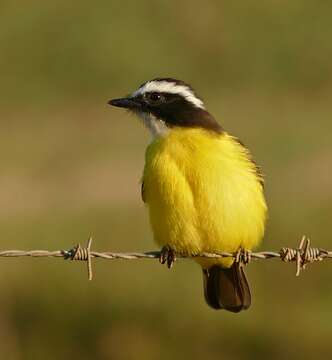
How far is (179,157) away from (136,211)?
5.68 metres

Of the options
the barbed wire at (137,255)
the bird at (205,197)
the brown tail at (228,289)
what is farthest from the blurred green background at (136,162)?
the barbed wire at (137,255)

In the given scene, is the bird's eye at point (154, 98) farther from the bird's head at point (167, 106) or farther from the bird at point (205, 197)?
the bird at point (205, 197)

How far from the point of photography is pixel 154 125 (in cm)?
866

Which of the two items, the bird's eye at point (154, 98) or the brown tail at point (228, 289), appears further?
the bird's eye at point (154, 98)

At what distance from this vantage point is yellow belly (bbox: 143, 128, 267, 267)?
8.00 m

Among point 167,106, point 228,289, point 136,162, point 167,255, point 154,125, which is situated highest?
point 136,162

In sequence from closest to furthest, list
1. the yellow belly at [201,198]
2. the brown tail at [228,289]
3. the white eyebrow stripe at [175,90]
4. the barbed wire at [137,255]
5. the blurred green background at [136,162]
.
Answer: the barbed wire at [137,255]
the yellow belly at [201,198]
the brown tail at [228,289]
the white eyebrow stripe at [175,90]
the blurred green background at [136,162]

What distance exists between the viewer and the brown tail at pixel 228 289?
847 centimetres

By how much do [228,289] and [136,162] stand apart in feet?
30.5

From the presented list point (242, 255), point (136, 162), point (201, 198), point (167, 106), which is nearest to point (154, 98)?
point (167, 106)

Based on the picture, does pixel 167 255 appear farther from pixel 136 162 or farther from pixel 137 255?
pixel 136 162

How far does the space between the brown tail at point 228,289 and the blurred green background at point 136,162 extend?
166cm

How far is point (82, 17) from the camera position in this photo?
2327 centimetres

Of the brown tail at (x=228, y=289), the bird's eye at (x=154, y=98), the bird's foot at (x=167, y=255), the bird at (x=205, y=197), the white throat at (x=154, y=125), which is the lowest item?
Result: the brown tail at (x=228, y=289)
